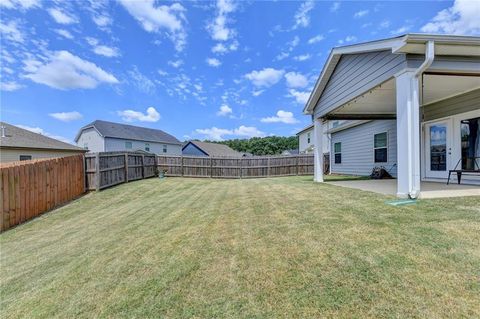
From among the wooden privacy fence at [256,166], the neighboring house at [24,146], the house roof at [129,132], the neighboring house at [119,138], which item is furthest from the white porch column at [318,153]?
the house roof at [129,132]

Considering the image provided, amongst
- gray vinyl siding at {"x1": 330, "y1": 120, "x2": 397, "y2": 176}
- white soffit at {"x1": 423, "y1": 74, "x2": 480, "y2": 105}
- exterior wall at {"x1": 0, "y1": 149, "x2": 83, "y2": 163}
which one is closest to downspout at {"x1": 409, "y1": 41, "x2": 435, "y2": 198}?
white soffit at {"x1": 423, "y1": 74, "x2": 480, "y2": 105}

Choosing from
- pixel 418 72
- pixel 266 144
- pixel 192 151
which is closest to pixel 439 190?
pixel 418 72

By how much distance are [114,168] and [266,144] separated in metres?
50.4

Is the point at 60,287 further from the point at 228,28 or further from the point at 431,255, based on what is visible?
the point at 228,28

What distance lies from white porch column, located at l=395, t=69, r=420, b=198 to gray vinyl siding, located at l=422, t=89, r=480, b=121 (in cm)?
379

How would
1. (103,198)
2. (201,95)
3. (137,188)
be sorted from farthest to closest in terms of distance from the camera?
(201,95)
(137,188)
(103,198)

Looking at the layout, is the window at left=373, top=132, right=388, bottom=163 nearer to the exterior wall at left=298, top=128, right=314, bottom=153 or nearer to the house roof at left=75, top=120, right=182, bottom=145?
the exterior wall at left=298, top=128, right=314, bottom=153

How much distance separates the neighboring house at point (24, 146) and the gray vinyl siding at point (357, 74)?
712 inches

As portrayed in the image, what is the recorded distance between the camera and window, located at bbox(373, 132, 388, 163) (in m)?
11.3

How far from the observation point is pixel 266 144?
60562 millimetres

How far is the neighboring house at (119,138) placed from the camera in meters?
25.5

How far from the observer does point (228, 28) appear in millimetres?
13156

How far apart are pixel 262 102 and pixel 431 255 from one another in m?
29.5

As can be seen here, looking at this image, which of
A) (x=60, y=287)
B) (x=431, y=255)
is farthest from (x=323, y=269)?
(x=60, y=287)
